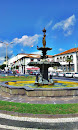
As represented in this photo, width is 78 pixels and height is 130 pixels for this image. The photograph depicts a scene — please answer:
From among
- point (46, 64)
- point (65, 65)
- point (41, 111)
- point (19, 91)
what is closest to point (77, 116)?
Answer: point (41, 111)

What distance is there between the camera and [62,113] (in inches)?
229

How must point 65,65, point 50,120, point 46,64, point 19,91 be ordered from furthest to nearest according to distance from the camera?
point 65,65 < point 46,64 < point 19,91 < point 50,120

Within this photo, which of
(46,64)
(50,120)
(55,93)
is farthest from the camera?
(46,64)

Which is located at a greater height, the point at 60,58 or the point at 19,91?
the point at 60,58

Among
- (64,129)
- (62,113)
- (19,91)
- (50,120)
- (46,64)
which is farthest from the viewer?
(46,64)

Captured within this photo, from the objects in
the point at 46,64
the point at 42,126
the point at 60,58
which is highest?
the point at 60,58

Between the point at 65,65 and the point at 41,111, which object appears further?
the point at 65,65

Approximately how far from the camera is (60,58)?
2689 inches

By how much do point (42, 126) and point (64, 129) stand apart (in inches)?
34.6

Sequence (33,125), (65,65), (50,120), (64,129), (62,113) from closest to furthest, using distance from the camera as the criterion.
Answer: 1. (64,129)
2. (33,125)
3. (50,120)
4. (62,113)
5. (65,65)

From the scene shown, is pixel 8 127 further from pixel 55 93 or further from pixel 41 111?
pixel 55 93

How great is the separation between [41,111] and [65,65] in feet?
198

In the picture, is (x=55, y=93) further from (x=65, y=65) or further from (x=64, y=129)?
(x=65, y=65)

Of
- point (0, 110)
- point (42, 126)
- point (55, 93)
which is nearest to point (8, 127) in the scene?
point (42, 126)
